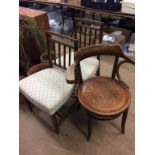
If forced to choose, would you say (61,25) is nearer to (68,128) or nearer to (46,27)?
(46,27)

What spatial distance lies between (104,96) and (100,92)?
55 mm

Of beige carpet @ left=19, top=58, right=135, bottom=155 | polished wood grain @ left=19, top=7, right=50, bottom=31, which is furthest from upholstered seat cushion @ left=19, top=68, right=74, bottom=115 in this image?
polished wood grain @ left=19, top=7, right=50, bottom=31

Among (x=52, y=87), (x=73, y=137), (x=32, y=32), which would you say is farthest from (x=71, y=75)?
(x=32, y=32)

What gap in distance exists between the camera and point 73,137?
1.61 m

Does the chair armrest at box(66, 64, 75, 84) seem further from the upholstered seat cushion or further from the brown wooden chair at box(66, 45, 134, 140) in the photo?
the upholstered seat cushion

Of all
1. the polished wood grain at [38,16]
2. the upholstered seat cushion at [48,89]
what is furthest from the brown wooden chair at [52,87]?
the polished wood grain at [38,16]

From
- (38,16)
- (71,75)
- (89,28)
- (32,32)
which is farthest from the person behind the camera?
(38,16)

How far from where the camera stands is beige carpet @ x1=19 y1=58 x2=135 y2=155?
1.51 metres

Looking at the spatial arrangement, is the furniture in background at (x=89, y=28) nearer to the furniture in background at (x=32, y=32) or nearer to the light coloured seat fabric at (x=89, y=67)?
the light coloured seat fabric at (x=89, y=67)

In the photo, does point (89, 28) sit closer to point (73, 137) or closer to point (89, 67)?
point (89, 67)

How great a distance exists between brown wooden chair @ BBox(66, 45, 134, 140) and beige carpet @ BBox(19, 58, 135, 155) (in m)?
0.09
